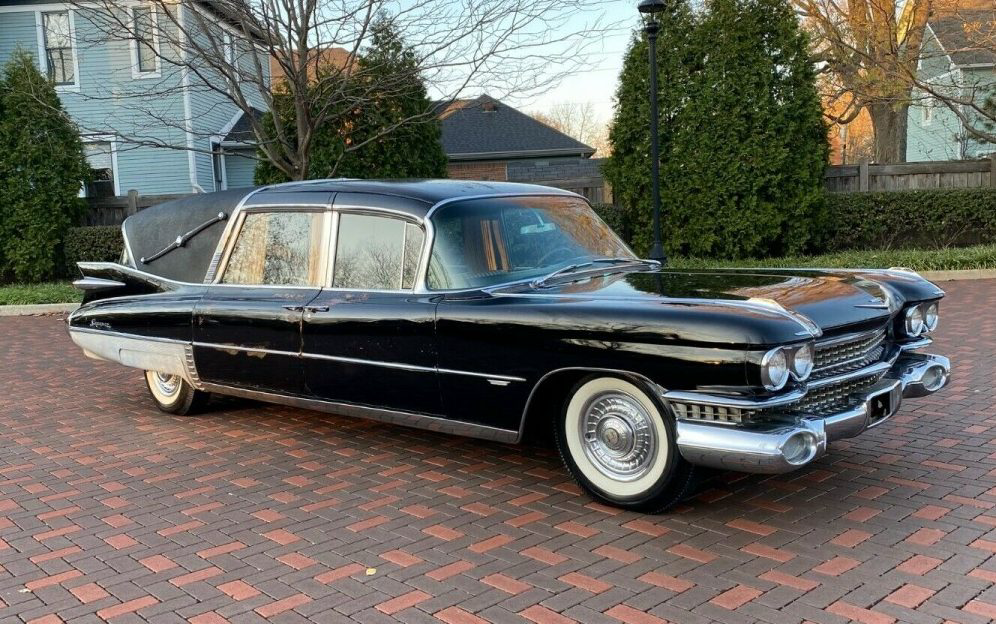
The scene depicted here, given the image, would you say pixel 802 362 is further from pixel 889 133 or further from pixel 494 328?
pixel 889 133

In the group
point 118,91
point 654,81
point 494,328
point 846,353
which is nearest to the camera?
point 846,353

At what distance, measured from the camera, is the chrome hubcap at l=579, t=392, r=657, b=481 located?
13.8ft

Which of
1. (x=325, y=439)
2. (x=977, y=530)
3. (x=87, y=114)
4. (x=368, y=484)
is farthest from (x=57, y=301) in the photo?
(x=977, y=530)

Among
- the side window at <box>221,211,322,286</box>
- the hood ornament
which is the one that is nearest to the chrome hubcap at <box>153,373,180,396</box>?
the side window at <box>221,211,322,286</box>

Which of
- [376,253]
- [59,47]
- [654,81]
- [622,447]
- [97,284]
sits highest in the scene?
[59,47]

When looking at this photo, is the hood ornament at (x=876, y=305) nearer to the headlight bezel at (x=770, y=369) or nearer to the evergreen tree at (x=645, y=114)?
the headlight bezel at (x=770, y=369)

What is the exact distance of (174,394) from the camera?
6.75 m

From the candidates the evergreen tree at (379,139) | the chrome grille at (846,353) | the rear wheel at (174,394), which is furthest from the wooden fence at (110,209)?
the chrome grille at (846,353)

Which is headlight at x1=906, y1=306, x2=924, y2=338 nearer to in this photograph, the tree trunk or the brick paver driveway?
the brick paver driveway

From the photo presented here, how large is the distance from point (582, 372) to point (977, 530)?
1894 millimetres

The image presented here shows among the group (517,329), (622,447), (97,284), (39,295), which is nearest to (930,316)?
(622,447)

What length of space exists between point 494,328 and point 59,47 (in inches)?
821

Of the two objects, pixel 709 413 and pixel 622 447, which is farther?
pixel 622 447

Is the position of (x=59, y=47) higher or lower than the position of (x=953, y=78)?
higher
